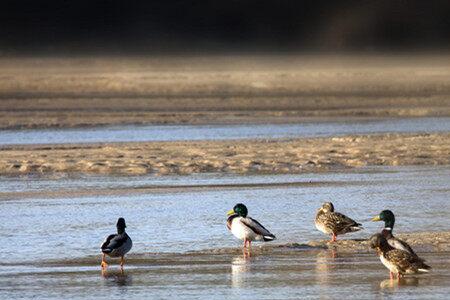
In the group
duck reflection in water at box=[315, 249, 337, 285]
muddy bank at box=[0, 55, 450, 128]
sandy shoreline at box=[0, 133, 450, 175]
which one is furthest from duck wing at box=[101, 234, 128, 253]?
muddy bank at box=[0, 55, 450, 128]

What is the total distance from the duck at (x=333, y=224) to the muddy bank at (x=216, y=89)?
1572 cm

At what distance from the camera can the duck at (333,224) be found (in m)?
12.4

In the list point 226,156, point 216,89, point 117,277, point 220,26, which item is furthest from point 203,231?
point 220,26

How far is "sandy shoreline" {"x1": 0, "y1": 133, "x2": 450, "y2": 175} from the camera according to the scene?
62.7 feet

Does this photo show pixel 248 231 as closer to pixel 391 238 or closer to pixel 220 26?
pixel 391 238

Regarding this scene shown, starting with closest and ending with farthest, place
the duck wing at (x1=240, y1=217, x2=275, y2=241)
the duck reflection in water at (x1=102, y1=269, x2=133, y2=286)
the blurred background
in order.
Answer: the duck reflection in water at (x1=102, y1=269, x2=133, y2=286)
the duck wing at (x1=240, y1=217, x2=275, y2=241)
the blurred background

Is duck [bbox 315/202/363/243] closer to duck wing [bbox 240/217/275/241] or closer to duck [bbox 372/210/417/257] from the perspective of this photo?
duck wing [bbox 240/217/275/241]

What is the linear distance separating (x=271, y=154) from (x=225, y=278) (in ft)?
32.0

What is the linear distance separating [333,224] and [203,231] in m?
1.42

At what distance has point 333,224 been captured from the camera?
12453mm

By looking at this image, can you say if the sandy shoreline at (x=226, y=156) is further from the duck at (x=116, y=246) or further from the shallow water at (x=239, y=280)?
the duck at (x=116, y=246)

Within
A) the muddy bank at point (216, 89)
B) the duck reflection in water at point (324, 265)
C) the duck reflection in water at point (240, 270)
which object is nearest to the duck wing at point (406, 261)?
the duck reflection in water at point (324, 265)

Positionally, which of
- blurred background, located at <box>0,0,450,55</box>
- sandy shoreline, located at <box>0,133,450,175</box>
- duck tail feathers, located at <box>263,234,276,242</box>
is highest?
blurred background, located at <box>0,0,450,55</box>

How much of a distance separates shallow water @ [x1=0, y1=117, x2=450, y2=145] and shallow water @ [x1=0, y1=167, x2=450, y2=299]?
5.76 metres
